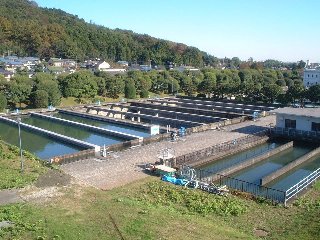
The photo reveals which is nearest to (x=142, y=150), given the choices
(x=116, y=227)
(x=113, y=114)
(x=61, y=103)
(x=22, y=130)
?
(x=116, y=227)

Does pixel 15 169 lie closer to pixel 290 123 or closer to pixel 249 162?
pixel 249 162

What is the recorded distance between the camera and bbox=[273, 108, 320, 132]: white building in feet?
77.4

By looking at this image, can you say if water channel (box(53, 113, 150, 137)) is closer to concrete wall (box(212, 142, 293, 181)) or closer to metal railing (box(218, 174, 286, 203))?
concrete wall (box(212, 142, 293, 181))

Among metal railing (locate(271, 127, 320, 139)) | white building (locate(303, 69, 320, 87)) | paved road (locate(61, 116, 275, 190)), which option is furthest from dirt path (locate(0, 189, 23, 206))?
white building (locate(303, 69, 320, 87))

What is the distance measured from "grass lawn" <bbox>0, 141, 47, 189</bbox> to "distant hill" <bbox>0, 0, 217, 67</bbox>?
69404 mm

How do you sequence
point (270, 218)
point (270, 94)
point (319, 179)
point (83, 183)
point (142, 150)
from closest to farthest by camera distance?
point (270, 218) → point (83, 183) → point (319, 179) → point (142, 150) → point (270, 94)

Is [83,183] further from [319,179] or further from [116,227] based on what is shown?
[319,179]

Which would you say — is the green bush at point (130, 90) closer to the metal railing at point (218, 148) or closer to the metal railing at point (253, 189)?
the metal railing at point (218, 148)

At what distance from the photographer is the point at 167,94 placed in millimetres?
49312

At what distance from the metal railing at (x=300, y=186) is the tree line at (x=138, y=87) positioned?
24018mm

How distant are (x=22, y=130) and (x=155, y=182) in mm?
17793

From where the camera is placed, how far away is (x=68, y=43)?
85562 mm

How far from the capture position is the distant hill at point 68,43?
273 ft

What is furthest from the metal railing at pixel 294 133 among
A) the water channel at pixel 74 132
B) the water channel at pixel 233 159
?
the water channel at pixel 74 132
